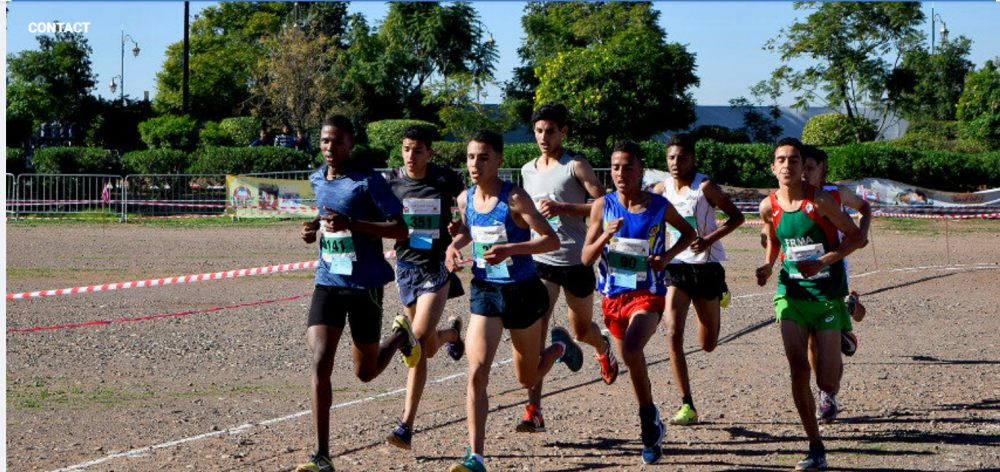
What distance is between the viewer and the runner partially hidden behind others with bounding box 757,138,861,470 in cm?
622

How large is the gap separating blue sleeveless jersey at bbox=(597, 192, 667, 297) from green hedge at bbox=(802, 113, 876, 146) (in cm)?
3983

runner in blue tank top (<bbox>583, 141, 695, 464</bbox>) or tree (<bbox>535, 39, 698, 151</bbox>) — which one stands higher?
tree (<bbox>535, 39, 698, 151</bbox>)

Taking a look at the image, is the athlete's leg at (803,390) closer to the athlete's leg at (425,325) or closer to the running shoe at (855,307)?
the athlete's leg at (425,325)

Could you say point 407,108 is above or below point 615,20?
below

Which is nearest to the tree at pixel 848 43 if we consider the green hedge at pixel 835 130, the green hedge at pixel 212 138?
the green hedge at pixel 835 130

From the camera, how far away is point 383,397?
26.8ft

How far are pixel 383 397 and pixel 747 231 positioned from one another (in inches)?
787

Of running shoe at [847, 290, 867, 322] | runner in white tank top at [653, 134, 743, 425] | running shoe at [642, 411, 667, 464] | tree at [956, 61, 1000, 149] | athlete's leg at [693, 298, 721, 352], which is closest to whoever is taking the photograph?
running shoe at [642, 411, 667, 464]

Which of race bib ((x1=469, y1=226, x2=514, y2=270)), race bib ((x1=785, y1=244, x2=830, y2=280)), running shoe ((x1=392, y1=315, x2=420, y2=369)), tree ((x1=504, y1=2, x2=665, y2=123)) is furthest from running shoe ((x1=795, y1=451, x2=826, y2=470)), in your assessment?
tree ((x1=504, y1=2, x2=665, y2=123))

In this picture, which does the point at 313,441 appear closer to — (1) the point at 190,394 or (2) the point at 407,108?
(1) the point at 190,394

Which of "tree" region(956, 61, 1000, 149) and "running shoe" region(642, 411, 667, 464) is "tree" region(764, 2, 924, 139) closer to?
"tree" region(956, 61, 1000, 149)

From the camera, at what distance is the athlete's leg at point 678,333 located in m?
7.38

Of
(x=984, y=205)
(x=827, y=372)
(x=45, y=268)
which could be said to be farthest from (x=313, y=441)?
(x=984, y=205)

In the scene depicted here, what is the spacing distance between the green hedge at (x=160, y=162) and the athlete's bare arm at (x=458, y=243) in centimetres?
2846
